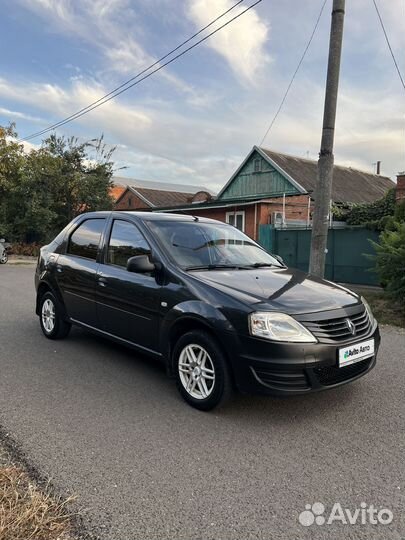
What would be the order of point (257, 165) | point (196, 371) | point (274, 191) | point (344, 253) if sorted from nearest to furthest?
point (196, 371) → point (344, 253) → point (274, 191) → point (257, 165)

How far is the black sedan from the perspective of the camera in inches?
134

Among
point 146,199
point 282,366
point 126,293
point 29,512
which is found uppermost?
point 146,199

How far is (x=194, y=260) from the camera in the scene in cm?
433

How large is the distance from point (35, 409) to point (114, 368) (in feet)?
3.93

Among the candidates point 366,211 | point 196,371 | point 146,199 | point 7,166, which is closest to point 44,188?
point 7,166

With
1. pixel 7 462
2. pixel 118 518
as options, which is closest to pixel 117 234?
pixel 7 462

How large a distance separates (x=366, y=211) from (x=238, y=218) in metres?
6.09

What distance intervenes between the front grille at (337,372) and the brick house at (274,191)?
53.7 ft

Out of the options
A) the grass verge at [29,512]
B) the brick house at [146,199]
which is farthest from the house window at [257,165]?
the grass verge at [29,512]

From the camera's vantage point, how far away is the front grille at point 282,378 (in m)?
3.37

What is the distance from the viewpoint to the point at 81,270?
17.2ft

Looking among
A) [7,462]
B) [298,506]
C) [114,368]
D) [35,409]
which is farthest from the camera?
[114,368]

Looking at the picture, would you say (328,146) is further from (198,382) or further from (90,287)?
(198,382)

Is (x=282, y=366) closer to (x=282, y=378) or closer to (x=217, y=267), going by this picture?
(x=282, y=378)
